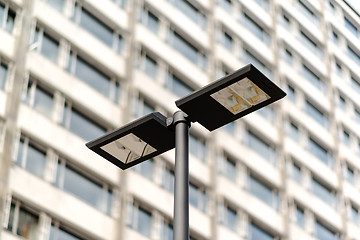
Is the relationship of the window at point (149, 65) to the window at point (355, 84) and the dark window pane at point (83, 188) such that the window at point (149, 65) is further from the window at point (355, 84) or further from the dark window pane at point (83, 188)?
the window at point (355, 84)

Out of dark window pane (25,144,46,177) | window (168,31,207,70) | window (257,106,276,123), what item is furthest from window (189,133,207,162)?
→ dark window pane (25,144,46,177)

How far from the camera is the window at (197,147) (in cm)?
3872

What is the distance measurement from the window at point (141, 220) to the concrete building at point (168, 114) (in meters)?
0.06

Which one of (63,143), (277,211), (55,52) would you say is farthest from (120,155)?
(277,211)

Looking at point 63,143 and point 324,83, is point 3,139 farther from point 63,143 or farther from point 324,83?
point 324,83

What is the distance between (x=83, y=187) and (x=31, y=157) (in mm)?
2663

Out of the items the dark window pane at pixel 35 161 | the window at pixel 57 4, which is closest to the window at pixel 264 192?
the window at pixel 57 4

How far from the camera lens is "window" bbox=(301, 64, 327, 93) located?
51406mm

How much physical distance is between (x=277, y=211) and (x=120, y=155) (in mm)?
33540

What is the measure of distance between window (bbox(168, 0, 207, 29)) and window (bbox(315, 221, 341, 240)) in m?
12.9

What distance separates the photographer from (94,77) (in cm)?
3559

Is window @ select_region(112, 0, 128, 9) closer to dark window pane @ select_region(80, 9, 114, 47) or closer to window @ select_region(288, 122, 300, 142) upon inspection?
dark window pane @ select_region(80, 9, 114, 47)

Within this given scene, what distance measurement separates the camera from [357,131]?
175 feet

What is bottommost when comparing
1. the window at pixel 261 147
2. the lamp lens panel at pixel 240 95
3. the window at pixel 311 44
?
the lamp lens panel at pixel 240 95
